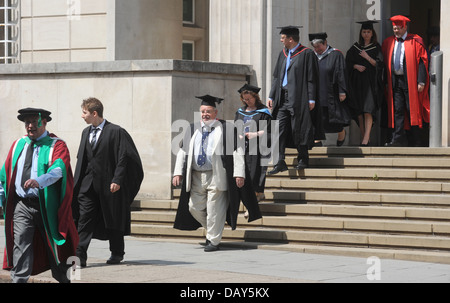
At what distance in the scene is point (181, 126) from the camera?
15.0 m

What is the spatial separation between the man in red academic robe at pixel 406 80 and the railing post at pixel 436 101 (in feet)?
1.44

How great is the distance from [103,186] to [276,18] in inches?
232

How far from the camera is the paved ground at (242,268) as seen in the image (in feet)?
33.0

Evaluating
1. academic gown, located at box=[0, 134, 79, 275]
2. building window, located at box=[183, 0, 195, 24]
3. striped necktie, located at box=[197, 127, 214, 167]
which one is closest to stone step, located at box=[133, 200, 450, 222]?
striped necktie, located at box=[197, 127, 214, 167]

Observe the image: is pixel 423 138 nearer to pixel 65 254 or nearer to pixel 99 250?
pixel 99 250

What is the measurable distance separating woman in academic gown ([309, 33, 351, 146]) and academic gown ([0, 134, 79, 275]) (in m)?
6.21

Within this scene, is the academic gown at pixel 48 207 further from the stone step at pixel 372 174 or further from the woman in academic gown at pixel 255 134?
the stone step at pixel 372 174

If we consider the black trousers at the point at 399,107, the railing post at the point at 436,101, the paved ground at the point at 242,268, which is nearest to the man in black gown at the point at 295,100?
the black trousers at the point at 399,107

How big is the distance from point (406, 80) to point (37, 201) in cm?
746

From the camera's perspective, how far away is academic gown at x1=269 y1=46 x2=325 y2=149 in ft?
46.5

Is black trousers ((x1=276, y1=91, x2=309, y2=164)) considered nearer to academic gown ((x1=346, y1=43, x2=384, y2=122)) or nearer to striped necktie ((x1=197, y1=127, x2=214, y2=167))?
academic gown ((x1=346, y1=43, x2=384, y2=122))

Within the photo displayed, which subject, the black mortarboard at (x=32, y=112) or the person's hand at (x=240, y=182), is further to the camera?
the person's hand at (x=240, y=182)

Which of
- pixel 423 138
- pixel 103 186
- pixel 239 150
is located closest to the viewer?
pixel 103 186
